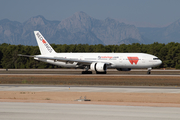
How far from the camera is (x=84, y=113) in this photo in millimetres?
18328

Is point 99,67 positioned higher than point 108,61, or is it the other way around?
point 108,61

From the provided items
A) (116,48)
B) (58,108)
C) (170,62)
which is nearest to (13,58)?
(116,48)

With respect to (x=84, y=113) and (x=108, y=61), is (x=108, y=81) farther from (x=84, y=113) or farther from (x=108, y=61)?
(x=84, y=113)

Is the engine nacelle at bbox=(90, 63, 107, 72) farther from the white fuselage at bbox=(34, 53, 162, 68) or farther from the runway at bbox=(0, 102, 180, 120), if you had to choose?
the runway at bbox=(0, 102, 180, 120)

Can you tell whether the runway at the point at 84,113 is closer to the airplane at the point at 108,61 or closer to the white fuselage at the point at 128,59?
the airplane at the point at 108,61

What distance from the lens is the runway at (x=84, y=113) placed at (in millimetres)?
16812

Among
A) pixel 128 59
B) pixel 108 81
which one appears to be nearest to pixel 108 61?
pixel 128 59

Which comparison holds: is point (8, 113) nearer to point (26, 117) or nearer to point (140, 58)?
point (26, 117)

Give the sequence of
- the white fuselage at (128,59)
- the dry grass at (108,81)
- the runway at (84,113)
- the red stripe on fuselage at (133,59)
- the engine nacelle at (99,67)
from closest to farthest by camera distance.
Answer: the runway at (84,113) < the dry grass at (108,81) < the engine nacelle at (99,67) < the white fuselage at (128,59) < the red stripe on fuselage at (133,59)

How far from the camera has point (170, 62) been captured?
11350 centimetres

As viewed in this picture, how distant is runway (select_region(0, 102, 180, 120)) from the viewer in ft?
55.2

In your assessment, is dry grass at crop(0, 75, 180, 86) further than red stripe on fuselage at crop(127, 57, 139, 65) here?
No

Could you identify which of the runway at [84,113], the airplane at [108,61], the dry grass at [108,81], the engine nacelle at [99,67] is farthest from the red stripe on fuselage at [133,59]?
the runway at [84,113]

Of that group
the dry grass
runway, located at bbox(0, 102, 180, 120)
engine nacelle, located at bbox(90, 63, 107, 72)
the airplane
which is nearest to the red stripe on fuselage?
the airplane
